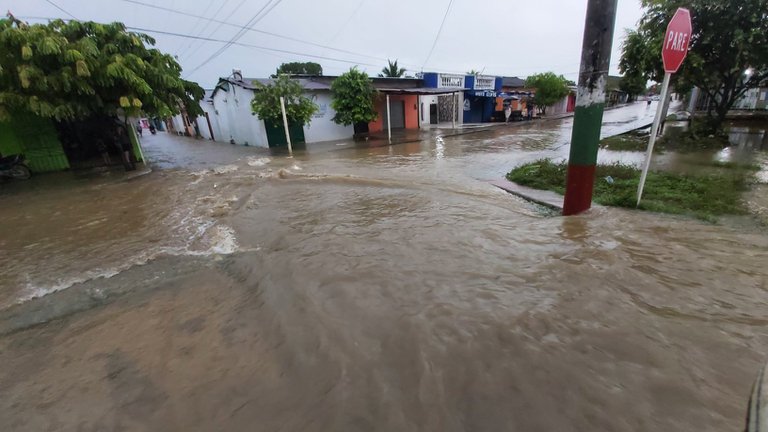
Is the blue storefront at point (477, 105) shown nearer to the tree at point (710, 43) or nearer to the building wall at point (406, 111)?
the building wall at point (406, 111)

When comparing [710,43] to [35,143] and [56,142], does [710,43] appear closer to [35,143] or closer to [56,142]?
[56,142]

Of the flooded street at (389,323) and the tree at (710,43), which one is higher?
the tree at (710,43)

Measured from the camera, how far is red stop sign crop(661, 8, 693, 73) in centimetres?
416

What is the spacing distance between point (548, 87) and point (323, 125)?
71.9 feet

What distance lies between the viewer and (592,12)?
165 inches

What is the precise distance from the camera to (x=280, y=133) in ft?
58.7

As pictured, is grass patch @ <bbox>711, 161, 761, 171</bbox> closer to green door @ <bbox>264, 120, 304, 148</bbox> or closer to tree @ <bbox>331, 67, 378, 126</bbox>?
tree @ <bbox>331, 67, 378, 126</bbox>

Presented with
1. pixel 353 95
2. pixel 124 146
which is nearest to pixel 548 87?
pixel 353 95

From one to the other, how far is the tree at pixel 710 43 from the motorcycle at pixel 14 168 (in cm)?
1971

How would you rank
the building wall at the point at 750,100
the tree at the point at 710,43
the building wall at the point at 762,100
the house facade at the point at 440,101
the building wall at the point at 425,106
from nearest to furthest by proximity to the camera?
the tree at the point at 710,43
the building wall at the point at 762,100
the house facade at the point at 440,101
the building wall at the point at 750,100
the building wall at the point at 425,106

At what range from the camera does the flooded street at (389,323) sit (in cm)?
198

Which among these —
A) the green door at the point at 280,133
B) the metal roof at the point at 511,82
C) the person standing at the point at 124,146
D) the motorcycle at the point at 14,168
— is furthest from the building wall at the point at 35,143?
the metal roof at the point at 511,82

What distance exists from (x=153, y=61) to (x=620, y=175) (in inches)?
506

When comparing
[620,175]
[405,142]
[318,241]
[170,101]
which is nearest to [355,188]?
[318,241]
